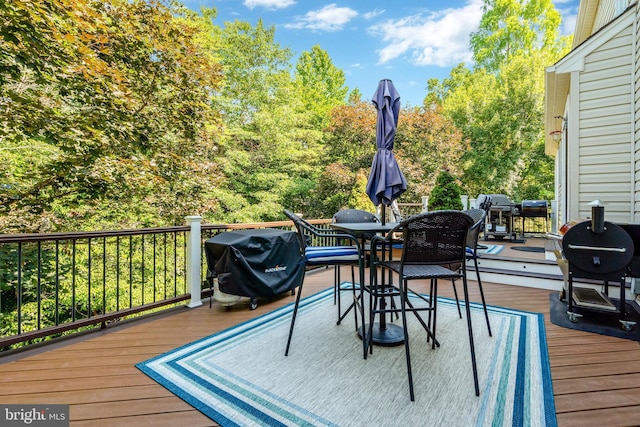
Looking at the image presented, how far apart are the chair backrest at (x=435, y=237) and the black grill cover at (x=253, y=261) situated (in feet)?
6.04

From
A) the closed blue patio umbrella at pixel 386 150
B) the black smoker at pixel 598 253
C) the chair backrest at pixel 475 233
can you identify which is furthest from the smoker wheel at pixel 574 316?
the closed blue patio umbrella at pixel 386 150

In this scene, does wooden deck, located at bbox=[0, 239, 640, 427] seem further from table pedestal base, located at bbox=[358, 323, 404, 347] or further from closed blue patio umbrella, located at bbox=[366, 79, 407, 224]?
closed blue patio umbrella, located at bbox=[366, 79, 407, 224]

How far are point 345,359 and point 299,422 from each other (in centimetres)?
70

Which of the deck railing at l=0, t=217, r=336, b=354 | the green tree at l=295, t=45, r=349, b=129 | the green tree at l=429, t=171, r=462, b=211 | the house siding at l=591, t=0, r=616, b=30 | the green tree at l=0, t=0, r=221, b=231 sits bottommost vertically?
the deck railing at l=0, t=217, r=336, b=354

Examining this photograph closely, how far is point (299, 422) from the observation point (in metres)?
1.50

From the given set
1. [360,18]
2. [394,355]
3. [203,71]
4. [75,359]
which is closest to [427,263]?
[394,355]

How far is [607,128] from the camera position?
12.2ft

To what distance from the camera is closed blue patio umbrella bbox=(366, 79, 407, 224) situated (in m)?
2.62

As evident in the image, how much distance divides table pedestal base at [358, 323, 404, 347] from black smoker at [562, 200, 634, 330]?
172 centimetres

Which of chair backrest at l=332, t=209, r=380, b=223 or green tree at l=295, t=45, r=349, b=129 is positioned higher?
green tree at l=295, t=45, r=349, b=129

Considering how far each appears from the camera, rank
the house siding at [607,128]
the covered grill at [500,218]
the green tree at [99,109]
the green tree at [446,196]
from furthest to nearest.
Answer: the covered grill at [500,218] → the green tree at [446,196] → the green tree at [99,109] → the house siding at [607,128]

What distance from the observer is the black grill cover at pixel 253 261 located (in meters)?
3.10

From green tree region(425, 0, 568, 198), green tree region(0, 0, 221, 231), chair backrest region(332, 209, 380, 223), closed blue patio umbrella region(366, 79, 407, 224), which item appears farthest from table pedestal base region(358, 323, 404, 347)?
green tree region(425, 0, 568, 198)

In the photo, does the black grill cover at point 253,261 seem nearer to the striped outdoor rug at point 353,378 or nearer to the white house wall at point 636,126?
the striped outdoor rug at point 353,378
